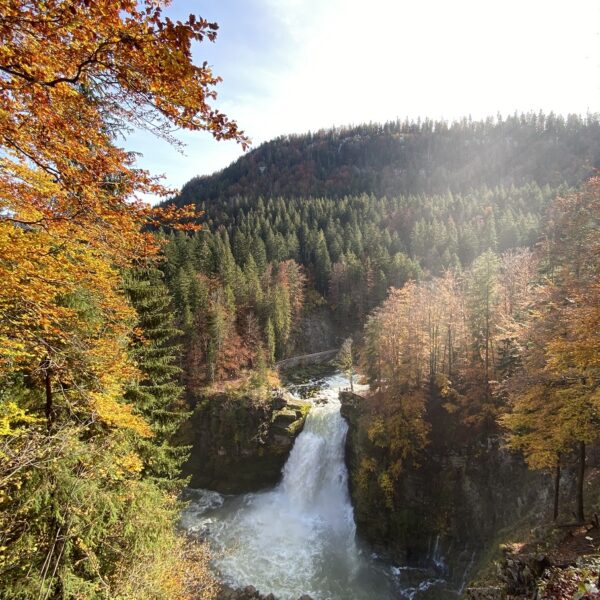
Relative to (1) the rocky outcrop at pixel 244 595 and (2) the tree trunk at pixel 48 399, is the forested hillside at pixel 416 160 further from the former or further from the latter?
(2) the tree trunk at pixel 48 399

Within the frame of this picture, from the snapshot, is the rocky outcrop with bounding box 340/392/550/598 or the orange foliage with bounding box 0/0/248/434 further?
the rocky outcrop with bounding box 340/392/550/598

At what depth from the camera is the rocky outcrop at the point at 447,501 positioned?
833 inches

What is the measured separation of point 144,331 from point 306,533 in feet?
73.1

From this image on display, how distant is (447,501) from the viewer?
2388cm

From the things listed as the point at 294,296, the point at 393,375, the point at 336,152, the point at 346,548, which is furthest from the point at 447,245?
the point at 336,152

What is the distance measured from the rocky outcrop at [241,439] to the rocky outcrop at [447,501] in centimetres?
884

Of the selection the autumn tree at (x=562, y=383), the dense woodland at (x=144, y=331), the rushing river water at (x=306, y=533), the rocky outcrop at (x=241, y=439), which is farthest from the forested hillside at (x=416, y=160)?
the autumn tree at (x=562, y=383)

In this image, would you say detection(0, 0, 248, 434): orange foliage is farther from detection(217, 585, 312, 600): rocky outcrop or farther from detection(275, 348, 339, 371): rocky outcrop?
detection(275, 348, 339, 371): rocky outcrop

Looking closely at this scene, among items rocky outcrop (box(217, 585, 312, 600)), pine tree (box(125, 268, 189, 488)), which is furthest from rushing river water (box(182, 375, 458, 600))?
pine tree (box(125, 268, 189, 488))

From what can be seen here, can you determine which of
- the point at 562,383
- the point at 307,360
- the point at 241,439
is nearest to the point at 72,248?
the point at 562,383

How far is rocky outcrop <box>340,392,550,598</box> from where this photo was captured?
21.2m

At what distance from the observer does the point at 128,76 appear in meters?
4.30

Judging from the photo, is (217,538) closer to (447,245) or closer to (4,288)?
(4,288)

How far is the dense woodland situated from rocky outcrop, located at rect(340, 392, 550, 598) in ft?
2.50
